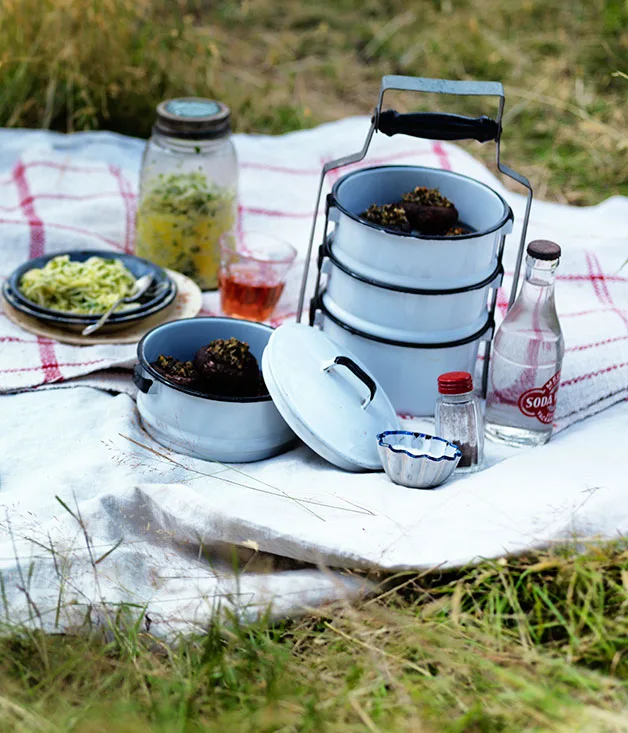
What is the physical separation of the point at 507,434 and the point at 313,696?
860 millimetres

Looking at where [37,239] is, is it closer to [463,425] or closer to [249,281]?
[249,281]

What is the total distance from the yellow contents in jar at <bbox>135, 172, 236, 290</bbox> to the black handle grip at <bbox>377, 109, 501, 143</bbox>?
69 centimetres

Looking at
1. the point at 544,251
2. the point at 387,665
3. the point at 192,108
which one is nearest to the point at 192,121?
the point at 192,108

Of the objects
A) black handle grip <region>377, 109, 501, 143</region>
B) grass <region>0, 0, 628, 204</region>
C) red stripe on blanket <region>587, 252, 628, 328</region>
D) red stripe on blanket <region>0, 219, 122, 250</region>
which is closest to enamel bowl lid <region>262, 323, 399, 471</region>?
black handle grip <region>377, 109, 501, 143</region>

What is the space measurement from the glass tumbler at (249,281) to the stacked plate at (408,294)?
0.29 metres

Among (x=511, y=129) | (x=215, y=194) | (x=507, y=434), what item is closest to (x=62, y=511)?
(x=507, y=434)

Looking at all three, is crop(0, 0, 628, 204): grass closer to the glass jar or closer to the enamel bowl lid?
the glass jar

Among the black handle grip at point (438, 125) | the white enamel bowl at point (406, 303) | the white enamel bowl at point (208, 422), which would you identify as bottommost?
the white enamel bowl at point (208, 422)

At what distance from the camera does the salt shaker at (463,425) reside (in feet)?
6.16

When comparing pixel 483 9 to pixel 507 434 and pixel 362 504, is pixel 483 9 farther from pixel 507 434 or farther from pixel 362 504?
pixel 362 504

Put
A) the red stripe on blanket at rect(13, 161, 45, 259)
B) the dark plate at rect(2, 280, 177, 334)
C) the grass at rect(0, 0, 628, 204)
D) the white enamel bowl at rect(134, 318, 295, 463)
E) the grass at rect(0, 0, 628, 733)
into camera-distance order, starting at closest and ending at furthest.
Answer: the grass at rect(0, 0, 628, 733) < the white enamel bowl at rect(134, 318, 295, 463) < the dark plate at rect(2, 280, 177, 334) < the red stripe on blanket at rect(13, 161, 45, 259) < the grass at rect(0, 0, 628, 204)

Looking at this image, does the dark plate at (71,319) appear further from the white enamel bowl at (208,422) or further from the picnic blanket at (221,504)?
the white enamel bowl at (208,422)

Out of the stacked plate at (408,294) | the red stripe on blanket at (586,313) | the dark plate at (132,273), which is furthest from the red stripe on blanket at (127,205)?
the red stripe on blanket at (586,313)

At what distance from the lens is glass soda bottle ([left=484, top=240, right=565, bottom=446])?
1.93m
